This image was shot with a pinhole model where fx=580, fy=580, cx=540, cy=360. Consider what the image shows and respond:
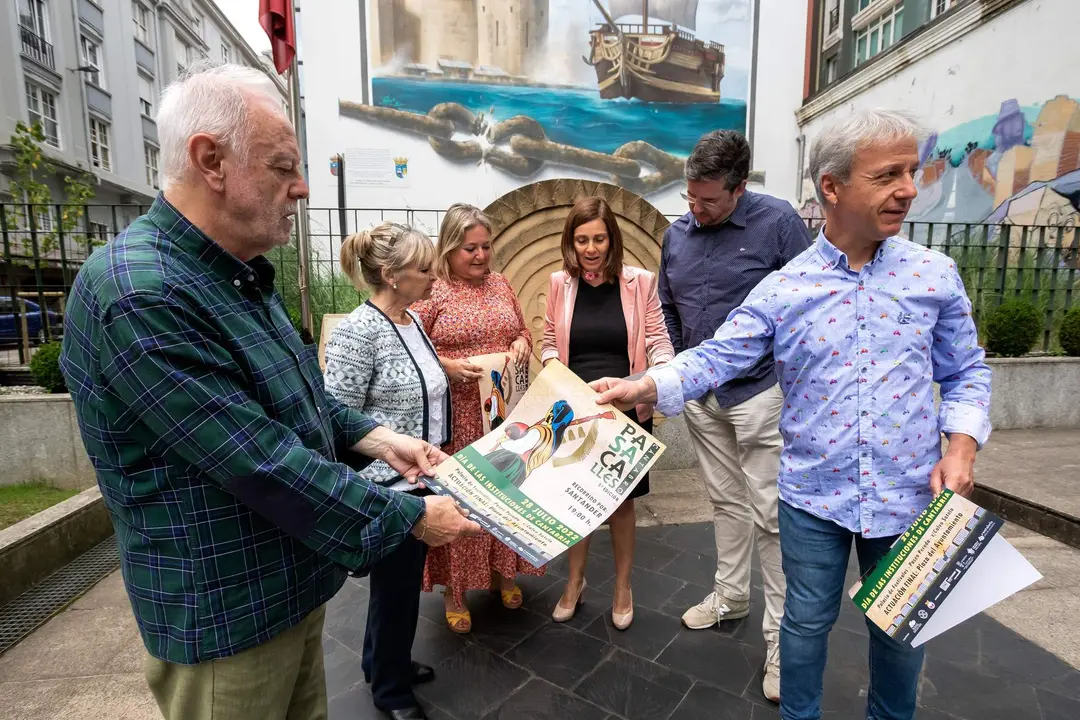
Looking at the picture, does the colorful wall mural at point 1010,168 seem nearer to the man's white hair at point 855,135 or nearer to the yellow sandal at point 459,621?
the man's white hair at point 855,135

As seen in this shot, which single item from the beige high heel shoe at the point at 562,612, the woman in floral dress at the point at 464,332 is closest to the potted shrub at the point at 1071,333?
the beige high heel shoe at the point at 562,612

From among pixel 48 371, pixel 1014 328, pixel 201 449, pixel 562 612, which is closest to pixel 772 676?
pixel 562 612

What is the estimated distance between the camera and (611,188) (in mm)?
4961

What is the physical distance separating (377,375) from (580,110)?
1476 centimetres

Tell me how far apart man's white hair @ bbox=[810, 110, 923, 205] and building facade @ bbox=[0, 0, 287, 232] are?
59.7 feet

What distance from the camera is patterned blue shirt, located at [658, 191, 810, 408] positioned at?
241cm

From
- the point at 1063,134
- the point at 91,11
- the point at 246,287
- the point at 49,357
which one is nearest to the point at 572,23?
the point at 1063,134

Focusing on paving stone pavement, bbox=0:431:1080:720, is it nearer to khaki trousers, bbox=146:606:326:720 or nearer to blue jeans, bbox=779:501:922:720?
blue jeans, bbox=779:501:922:720

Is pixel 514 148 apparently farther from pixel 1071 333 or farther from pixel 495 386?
pixel 495 386

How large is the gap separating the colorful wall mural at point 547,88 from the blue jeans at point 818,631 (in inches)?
547

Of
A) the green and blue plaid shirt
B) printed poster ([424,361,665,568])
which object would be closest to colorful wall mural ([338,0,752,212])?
printed poster ([424,361,665,568])

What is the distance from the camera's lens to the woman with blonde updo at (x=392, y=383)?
2.09 metres

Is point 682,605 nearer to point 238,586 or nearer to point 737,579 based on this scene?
point 737,579

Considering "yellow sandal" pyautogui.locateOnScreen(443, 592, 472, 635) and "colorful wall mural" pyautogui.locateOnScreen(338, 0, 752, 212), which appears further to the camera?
"colorful wall mural" pyautogui.locateOnScreen(338, 0, 752, 212)
